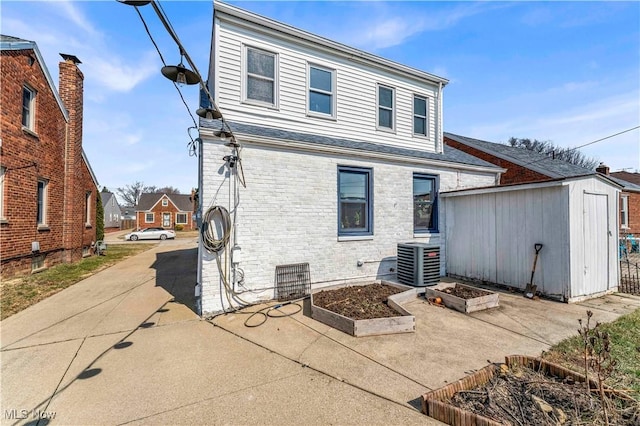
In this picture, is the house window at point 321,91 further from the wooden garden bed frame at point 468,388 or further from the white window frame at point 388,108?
the wooden garden bed frame at point 468,388

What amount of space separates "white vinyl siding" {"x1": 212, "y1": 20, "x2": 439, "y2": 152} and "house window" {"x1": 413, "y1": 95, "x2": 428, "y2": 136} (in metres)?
0.15

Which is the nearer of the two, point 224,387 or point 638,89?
point 224,387

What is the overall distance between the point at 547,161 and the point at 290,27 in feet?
48.8

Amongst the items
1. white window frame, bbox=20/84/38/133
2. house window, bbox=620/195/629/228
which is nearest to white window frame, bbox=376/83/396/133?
white window frame, bbox=20/84/38/133

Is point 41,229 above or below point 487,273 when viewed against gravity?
above

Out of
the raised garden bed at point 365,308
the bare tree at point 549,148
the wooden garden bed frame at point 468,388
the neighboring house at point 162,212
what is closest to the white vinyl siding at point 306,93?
the raised garden bed at point 365,308

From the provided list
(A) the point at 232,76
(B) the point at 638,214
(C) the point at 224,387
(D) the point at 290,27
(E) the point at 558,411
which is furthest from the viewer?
(B) the point at 638,214

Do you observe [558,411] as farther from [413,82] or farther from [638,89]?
[638,89]

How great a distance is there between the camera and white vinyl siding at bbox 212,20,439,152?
6.58 m

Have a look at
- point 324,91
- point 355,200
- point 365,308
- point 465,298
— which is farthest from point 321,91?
point 465,298

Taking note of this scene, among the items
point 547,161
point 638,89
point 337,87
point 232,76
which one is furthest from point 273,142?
point 547,161

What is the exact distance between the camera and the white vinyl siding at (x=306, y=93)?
6.58 m

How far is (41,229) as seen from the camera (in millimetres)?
9359

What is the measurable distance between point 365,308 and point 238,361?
2352 mm
